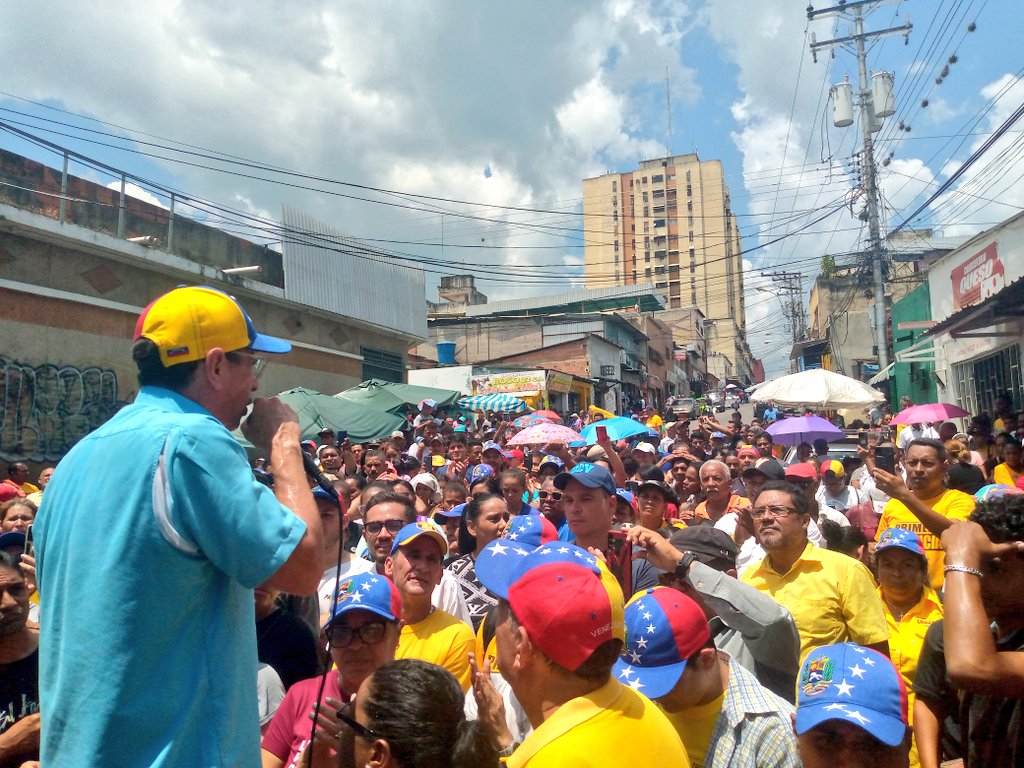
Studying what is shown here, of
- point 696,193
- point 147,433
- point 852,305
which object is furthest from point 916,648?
point 696,193

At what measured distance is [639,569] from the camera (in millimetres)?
4070

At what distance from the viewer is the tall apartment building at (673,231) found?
305 ft

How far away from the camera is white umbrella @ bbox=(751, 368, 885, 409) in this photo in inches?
478

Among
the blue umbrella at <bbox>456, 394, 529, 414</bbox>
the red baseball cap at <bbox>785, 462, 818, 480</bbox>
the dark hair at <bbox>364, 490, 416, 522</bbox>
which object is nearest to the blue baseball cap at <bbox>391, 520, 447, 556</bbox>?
the dark hair at <bbox>364, 490, 416, 522</bbox>

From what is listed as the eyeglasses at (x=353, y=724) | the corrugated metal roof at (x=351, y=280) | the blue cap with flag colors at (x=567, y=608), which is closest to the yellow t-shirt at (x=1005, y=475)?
the blue cap with flag colors at (x=567, y=608)

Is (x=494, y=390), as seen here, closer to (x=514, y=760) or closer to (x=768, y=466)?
(x=768, y=466)

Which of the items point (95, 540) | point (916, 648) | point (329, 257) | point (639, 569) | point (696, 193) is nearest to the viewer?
point (95, 540)

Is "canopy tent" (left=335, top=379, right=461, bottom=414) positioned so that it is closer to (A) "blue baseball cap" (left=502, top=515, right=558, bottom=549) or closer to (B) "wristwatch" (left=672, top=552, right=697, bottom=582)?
(A) "blue baseball cap" (left=502, top=515, right=558, bottom=549)

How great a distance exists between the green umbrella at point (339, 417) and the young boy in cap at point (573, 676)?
11.1 meters

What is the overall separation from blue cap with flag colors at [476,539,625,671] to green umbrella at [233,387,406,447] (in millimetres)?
11121

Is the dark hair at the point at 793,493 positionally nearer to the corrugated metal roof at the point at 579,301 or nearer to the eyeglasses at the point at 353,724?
the eyeglasses at the point at 353,724

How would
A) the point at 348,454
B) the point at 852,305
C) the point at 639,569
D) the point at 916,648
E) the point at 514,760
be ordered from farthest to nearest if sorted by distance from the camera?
the point at 852,305, the point at 348,454, the point at 639,569, the point at 916,648, the point at 514,760

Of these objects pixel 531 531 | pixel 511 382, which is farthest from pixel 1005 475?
pixel 511 382

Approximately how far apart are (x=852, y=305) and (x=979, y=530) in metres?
40.1
